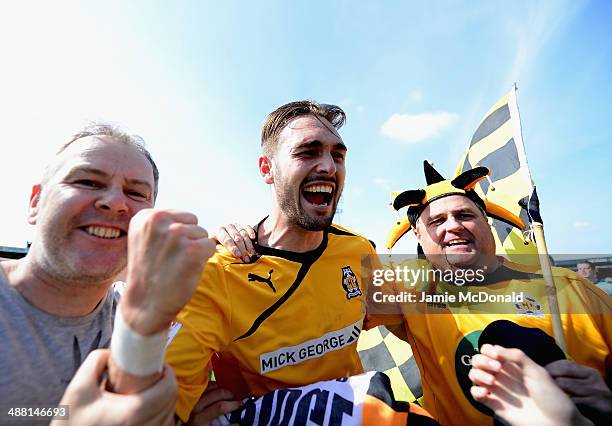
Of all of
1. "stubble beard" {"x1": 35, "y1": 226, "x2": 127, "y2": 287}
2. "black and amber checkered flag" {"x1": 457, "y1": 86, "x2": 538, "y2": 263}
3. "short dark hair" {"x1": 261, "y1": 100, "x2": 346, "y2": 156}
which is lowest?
Answer: "stubble beard" {"x1": 35, "y1": 226, "x2": 127, "y2": 287}

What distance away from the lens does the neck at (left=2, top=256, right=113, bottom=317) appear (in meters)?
1.58

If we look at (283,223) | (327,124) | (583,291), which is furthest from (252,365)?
(583,291)

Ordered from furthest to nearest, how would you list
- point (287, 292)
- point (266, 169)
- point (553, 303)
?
point (266, 169) < point (287, 292) < point (553, 303)

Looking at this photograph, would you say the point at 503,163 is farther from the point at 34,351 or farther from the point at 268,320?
the point at 34,351

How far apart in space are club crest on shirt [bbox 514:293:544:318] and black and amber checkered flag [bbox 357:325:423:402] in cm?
138

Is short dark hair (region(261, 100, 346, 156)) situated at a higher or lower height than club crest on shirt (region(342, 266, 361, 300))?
higher

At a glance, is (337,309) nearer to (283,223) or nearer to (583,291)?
(283,223)

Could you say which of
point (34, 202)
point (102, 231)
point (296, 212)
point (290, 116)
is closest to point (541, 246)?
point (296, 212)

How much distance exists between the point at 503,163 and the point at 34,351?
388 cm

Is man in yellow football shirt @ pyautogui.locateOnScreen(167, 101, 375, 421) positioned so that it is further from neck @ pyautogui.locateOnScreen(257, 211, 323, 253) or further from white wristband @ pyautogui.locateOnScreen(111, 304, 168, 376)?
white wristband @ pyautogui.locateOnScreen(111, 304, 168, 376)

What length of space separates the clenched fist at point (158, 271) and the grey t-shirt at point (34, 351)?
980 mm

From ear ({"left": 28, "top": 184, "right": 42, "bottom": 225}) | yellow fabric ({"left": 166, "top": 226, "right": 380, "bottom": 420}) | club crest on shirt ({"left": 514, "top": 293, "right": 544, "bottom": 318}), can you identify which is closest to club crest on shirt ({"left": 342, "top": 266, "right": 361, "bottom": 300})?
yellow fabric ({"left": 166, "top": 226, "right": 380, "bottom": 420})

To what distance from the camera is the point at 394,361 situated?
10.8 feet

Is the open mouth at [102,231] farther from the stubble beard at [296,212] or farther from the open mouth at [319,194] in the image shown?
the open mouth at [319,194]
